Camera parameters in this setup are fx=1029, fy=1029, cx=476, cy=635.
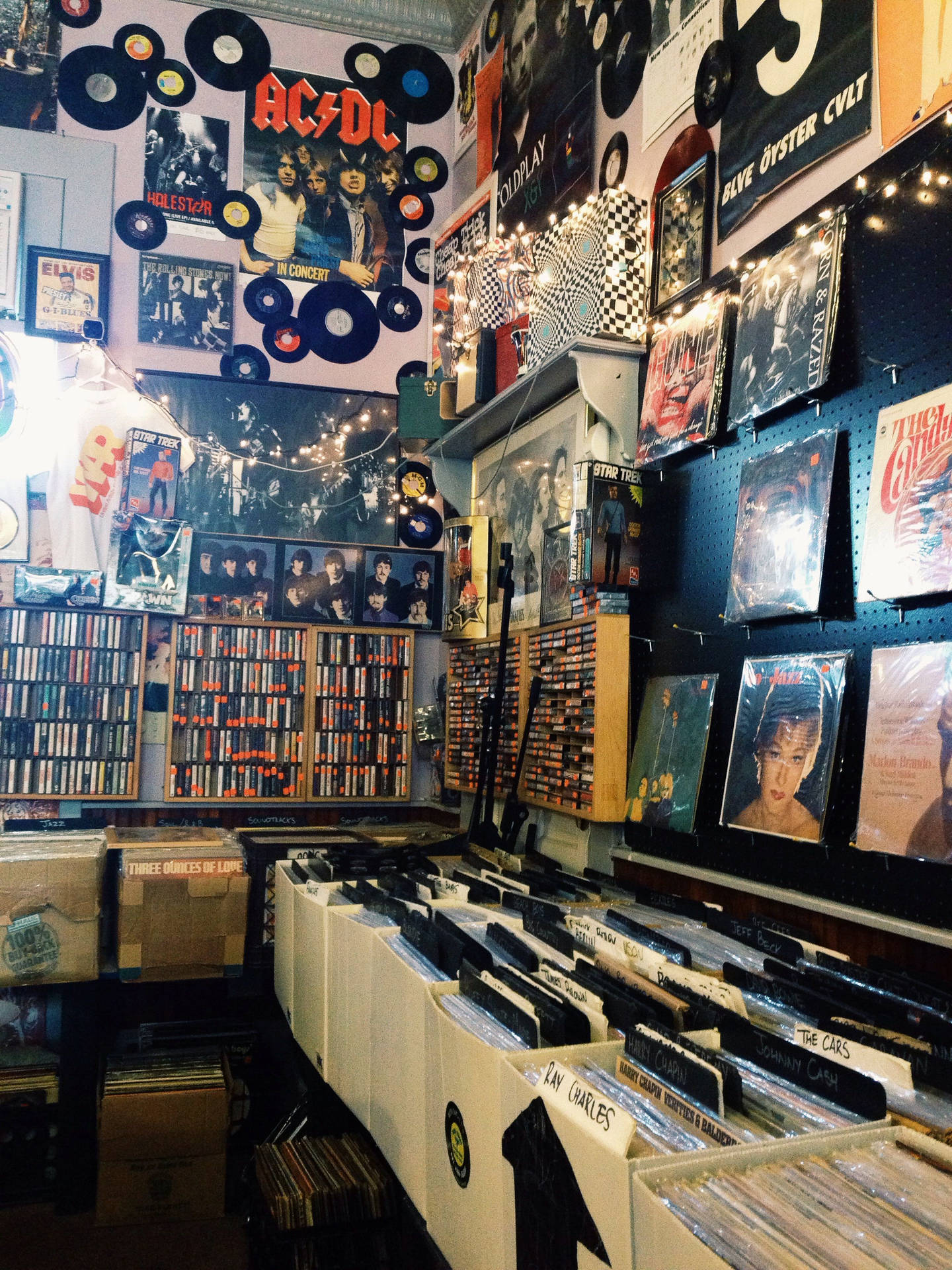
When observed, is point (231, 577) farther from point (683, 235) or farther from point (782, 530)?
point (782, 530)

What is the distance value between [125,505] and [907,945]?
414 centimetres

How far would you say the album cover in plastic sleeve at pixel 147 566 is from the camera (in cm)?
498

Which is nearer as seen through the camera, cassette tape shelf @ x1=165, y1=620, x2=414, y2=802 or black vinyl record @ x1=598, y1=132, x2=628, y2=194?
black vinyl record @ x1=598, y1=132, x2=628, y2=194

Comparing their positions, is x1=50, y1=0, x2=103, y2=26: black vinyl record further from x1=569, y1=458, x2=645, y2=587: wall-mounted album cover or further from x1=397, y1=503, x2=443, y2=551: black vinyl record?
x1=569, y1=458, x2=645, y2=587: wall-mounted album cover

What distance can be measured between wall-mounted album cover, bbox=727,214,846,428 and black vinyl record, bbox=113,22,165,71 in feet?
13.3

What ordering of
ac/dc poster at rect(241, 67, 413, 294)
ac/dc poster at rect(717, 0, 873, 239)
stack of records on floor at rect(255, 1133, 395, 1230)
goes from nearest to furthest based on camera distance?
ac/dc poster at rect(717, 0, 873, 239) < stack of records on floor at rect(255, 1133, 395, 1230) < ac/dc poster at rect(241, 67, 413, 294)

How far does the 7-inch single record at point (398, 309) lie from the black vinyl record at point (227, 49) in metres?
1.30

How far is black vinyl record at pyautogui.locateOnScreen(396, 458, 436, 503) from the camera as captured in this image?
5547 mm

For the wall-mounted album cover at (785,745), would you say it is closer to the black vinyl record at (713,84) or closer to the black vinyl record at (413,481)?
the black vinyl record at (713,84)

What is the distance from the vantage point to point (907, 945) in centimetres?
217

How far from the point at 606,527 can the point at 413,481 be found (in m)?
2.47

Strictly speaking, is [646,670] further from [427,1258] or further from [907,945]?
[427,1258]

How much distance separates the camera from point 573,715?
3.51 metres

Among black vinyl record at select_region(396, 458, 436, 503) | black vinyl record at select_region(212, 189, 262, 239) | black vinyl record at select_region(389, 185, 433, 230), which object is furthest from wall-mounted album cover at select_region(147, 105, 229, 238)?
black vinyl record at select_region(396, 458, 436, 503)
